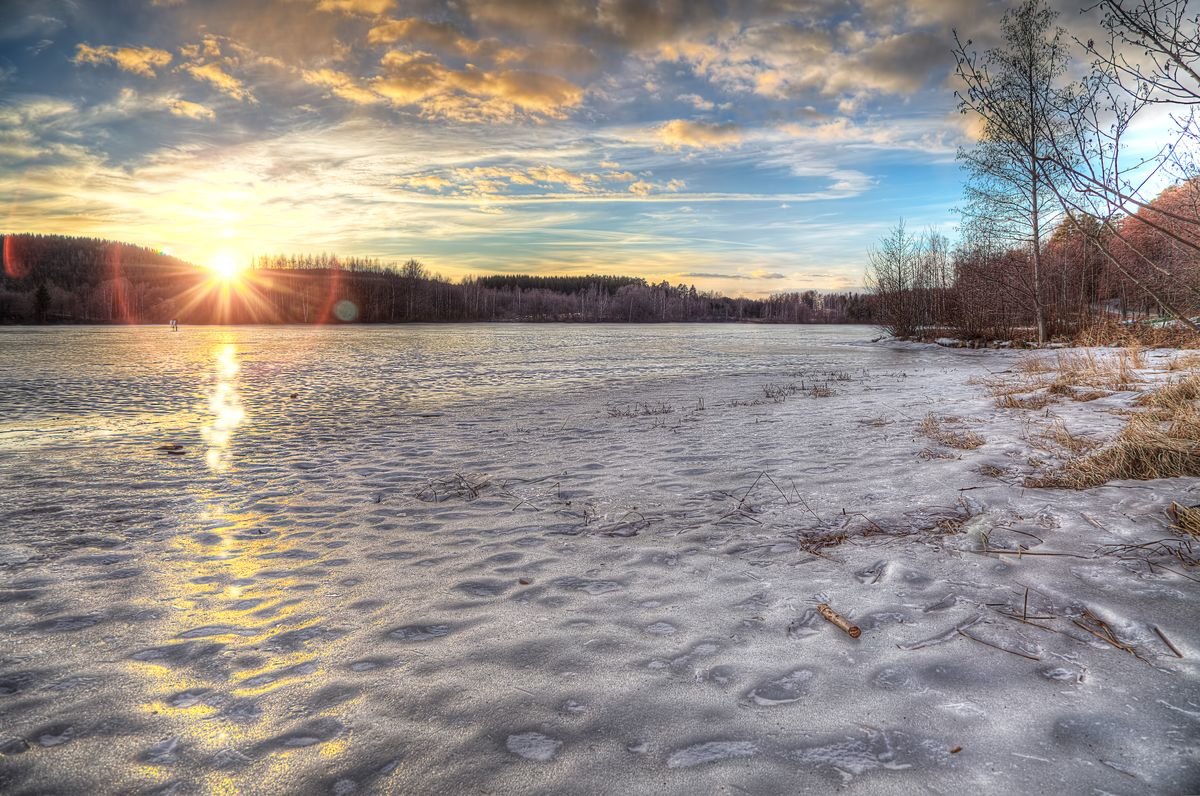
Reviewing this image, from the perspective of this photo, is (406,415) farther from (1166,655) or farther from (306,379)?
(1166,655)

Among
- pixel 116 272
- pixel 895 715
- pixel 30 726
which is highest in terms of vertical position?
pixel 116 272

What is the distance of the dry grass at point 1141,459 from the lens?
4688mm

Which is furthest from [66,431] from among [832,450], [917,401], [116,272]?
[116,272]

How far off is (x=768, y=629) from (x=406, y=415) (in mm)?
10236

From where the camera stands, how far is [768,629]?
3145 mm

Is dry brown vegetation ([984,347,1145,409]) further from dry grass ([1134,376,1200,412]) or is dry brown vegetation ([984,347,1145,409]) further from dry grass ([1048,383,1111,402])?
dry grass ([1134,376,1200,412])

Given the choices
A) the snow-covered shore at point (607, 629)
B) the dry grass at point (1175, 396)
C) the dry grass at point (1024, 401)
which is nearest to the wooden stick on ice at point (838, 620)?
the snow-covered shore at point (607, 629)

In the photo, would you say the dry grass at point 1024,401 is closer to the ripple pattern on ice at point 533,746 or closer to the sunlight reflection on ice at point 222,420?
the ripple pattern on ice at point 533,746

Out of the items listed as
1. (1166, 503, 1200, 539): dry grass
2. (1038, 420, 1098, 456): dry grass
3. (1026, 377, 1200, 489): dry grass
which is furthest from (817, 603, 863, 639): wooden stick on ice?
(1038, 420, 1098, 456): dry grass

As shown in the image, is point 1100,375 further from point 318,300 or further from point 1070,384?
point 318,300

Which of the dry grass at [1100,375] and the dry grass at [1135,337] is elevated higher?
the dry grass at [1135,337]

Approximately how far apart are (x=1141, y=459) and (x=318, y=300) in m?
160

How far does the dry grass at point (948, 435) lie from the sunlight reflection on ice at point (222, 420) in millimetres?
9189

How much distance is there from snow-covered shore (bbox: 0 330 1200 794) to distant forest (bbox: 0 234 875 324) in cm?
10706
